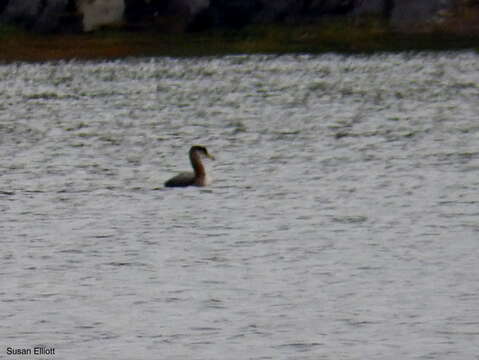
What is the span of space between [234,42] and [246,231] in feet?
172

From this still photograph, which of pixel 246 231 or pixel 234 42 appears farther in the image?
pixel 234 42

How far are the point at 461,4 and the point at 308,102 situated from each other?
33056 millimetres

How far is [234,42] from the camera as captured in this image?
7619 centimetres

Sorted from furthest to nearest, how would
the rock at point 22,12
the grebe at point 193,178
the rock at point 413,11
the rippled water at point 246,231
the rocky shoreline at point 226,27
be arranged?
1. the rock at point 22,12
2. the rock at point 413,11
3. the rocky shoreline at point 226,27
4. the grebe at point 193,178
5. the rippled water at point 246,231

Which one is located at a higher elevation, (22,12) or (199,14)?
(22,12)

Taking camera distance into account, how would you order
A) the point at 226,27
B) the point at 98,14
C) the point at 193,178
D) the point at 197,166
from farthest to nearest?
the point at 98,14 < the point at 226,27 < the point at 197,166 < the point at 193,178

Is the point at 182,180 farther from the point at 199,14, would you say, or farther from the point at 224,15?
the point at 224,15

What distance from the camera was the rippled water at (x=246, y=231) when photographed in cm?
1728

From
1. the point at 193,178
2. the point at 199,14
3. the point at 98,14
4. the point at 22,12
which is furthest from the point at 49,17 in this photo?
the point at 193,178

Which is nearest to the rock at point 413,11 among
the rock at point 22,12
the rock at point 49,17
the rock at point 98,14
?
the rock at point 98,14

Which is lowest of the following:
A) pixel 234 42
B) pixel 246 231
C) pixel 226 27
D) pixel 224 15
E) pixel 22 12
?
pixel 234 42

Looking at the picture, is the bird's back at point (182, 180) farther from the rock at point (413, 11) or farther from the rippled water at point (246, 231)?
the rock at point (413, 11)

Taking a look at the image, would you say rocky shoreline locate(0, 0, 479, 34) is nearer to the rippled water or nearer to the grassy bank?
the grassy bank

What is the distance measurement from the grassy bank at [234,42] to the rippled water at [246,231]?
80.4ft
